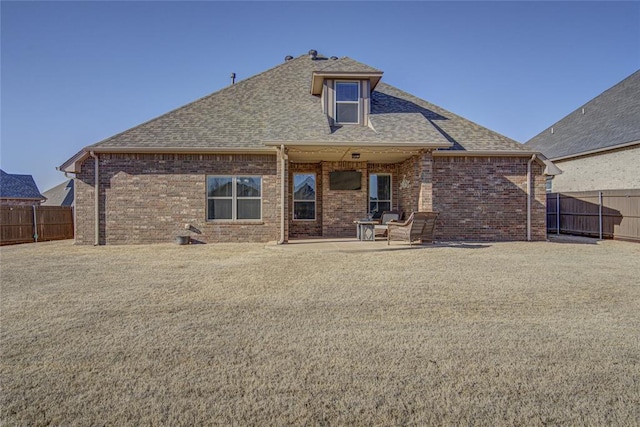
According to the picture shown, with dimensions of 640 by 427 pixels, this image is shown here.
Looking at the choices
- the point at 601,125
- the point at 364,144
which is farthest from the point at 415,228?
the point at 601,125

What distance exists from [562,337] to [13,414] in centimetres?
497

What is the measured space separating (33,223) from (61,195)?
23.7m

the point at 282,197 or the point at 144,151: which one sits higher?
the point at 144,151

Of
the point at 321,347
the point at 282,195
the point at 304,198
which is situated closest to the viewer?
the point at 321,347

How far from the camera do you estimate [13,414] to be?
2.63 m

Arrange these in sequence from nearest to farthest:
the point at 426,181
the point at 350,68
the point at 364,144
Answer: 1. the point at 364,144
2. the point at 426,181
3. the point at 350,68

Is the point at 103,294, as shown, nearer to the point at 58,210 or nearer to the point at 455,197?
the point at 455,197

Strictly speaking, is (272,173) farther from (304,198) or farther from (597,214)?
(597,214)

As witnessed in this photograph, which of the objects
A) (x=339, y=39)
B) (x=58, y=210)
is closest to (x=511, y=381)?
(x=339, y=39)

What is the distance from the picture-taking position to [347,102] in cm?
1344

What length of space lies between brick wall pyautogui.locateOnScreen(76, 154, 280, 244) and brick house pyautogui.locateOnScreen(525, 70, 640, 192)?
42.2 ft

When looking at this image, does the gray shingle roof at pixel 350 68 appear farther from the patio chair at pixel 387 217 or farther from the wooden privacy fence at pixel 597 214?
the wooden privacy fence at pixel 597 214

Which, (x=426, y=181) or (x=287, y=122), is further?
(x=287, y=122)

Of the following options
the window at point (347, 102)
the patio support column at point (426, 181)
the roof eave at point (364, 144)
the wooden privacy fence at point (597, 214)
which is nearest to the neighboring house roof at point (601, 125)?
the wooden privacy fence at point (597, 214)
